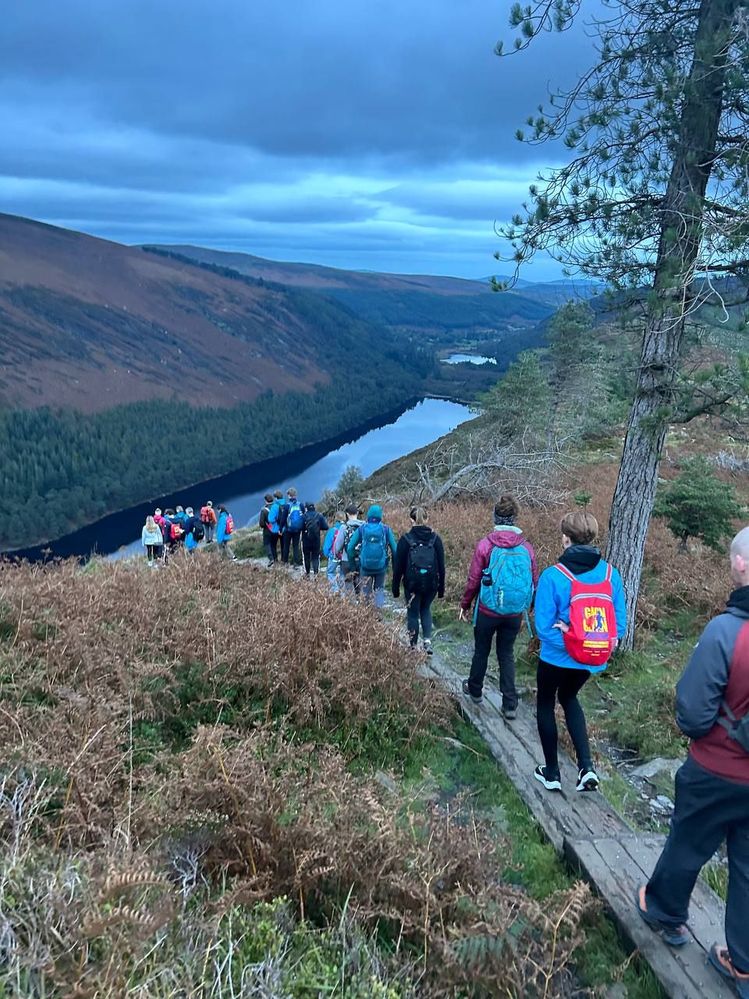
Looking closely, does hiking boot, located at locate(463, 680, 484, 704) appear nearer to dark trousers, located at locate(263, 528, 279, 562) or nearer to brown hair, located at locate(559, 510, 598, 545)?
brown hair, located at locate(559, 510, 598, 545)

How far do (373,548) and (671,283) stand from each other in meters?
3.95

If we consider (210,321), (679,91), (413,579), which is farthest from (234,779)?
(210,321)

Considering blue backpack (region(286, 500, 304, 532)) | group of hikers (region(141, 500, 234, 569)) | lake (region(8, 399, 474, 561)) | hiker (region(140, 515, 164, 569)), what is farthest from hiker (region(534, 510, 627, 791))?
lake (region(8, 399, 474, 561))

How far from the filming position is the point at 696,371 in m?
5.41

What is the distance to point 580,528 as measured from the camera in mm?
3648

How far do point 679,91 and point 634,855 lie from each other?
18.1 feet

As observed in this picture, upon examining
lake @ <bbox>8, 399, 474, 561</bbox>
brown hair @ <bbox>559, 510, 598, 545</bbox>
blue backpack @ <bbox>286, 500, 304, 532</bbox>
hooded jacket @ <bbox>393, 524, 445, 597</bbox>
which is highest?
brown hair @ <bbox>559, 510, 598, 545</bbox>

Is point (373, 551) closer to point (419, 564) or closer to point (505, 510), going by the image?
point (419, 564)

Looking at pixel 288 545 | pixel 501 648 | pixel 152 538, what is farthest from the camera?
pixel 152 538

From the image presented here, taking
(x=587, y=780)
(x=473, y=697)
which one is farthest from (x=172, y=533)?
(x=587, y=780)

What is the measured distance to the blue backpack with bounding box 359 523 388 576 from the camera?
23.0 ft

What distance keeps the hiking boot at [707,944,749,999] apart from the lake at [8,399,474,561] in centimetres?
5299

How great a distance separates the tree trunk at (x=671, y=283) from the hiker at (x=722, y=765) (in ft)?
9.93

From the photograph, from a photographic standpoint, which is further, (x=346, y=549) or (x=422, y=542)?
(x=346, y=549)
